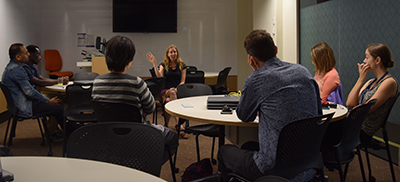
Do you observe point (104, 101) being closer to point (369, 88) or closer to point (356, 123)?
point (356, 123)

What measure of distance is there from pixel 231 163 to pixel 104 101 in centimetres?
97

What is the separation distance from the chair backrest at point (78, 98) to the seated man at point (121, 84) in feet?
4.03

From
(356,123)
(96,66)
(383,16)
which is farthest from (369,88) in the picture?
(96,66)

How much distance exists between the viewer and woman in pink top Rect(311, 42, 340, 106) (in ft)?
10.0

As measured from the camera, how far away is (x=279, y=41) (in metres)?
5.73

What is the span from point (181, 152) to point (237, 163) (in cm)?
206

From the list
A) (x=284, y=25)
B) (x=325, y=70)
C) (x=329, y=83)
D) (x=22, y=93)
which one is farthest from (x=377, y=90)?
(x=22, y=93)

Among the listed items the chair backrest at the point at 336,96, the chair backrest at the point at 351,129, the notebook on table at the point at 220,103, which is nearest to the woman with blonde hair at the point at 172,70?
the chair backrest at the point at 336,96

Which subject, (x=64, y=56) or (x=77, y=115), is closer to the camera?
(x=77, y=115)

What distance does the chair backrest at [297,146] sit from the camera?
5.30 ft

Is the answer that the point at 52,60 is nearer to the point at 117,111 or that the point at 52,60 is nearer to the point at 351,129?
the point at 117,111

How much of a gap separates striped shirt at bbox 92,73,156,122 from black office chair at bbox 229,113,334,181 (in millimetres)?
1086

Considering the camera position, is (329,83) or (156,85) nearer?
(329,83)

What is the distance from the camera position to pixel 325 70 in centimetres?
314
